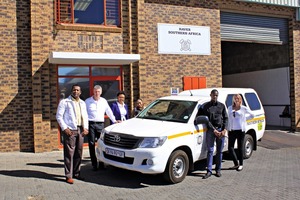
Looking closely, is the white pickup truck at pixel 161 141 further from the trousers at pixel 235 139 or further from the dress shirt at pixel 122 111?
the trousers at pixel 235 139

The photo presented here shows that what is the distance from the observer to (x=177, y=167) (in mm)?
6605

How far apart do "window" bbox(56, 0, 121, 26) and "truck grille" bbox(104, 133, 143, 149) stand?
506 centimetres

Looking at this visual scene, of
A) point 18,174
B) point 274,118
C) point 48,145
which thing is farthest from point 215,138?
point 274,118

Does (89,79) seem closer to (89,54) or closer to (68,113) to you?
(89,54)

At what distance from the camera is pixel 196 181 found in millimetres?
6785

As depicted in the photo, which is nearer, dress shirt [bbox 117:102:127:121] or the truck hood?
the truck hood

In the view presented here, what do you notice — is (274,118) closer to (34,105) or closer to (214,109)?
(214,109)

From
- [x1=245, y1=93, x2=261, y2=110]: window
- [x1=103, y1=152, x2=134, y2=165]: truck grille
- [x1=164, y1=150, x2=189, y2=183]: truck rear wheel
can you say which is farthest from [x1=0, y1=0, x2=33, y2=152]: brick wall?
[x1=245, y1=93, x2=261, y2=110]: window

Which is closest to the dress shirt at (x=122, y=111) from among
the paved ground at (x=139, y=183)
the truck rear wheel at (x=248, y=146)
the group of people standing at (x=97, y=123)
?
the group of people standing at (x=97, y=123)

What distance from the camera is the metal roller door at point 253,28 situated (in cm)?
1311

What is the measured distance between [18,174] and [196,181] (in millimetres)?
3734

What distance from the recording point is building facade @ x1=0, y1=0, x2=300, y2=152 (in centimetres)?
971

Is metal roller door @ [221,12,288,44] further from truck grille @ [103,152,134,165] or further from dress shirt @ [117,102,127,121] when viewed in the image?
truck grille @ [103,152,134,165]

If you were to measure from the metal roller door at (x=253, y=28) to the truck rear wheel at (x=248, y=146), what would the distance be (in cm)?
533
